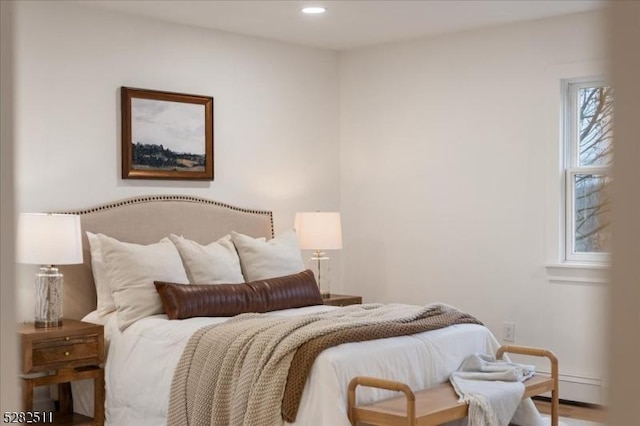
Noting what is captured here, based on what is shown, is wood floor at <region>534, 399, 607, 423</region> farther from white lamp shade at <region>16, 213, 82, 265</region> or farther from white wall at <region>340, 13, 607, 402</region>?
white lamp shade at <region>16, 213, 82, 265</region>

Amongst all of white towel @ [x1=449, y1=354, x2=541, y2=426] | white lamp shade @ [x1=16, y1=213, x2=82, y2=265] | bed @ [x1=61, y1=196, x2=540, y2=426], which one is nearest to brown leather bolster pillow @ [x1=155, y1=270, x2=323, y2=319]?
bed @ [x1=61, y1=196, x2=540, y2=426]

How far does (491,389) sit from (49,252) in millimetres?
2383

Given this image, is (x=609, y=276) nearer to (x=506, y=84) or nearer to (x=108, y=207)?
(x=108, y=207)

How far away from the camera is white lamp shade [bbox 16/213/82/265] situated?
442 centimetres

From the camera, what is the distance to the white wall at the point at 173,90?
496cm

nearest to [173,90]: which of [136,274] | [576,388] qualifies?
[136,274]

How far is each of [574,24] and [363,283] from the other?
2.55m

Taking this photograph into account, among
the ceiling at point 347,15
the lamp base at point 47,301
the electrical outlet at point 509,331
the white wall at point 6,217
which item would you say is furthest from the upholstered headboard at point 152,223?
the white wall at point 6,217

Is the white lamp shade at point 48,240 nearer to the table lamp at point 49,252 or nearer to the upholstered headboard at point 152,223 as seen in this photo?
the table lamp at point 49,252

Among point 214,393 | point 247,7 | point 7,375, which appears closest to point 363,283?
point 247,7

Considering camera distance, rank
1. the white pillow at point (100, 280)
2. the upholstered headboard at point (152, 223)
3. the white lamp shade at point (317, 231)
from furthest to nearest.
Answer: the white lamp shade at point (317, 231) < the upholstered headboard at point (152, 223) < the white pillow at point (100, 280)

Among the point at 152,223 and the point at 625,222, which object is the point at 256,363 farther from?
the point at 625,222

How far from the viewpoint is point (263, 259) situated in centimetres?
534

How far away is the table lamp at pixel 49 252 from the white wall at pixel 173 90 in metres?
0.27
